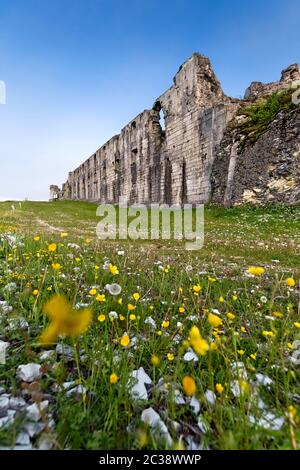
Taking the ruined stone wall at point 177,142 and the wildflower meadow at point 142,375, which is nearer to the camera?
the wildflower meadow at point 142,375

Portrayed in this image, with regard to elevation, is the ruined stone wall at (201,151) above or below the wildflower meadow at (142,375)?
above

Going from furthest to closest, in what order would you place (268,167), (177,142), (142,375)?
(177,142) → (268,167) → (142,375)

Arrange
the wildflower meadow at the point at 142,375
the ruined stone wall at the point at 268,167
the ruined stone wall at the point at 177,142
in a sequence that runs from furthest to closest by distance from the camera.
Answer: the ruined stone wall at the point at 177,142 → the ruined stone wall at the point at 268,167 → the wildflower meadow at the point at 142,375

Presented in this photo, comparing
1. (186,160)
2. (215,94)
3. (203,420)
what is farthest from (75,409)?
(215,94)

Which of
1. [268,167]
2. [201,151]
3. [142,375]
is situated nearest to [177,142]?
[201,151]

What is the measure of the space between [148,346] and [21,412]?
1012 mm

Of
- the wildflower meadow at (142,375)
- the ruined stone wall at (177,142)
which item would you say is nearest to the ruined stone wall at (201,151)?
the ruined stone wall at (177,142)

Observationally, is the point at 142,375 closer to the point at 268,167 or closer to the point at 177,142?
the point at 268,167

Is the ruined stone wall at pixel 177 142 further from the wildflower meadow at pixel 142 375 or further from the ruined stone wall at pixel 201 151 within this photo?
the wildflower meadow at pixel 142 375

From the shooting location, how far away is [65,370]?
70.1 inches

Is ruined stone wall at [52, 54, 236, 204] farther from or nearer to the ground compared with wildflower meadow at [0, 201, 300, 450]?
farther from the ground

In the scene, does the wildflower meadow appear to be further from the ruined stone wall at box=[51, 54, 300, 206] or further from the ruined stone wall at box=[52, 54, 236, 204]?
the ruined stone wall at box=[52, 54, 236, 204]

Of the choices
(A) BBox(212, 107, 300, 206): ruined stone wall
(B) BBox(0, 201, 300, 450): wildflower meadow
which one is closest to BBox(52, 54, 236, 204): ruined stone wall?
(A) BBox(212, 107, 300, 206): ruined stone wall

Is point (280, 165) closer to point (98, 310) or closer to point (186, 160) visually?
point (186, 160)
